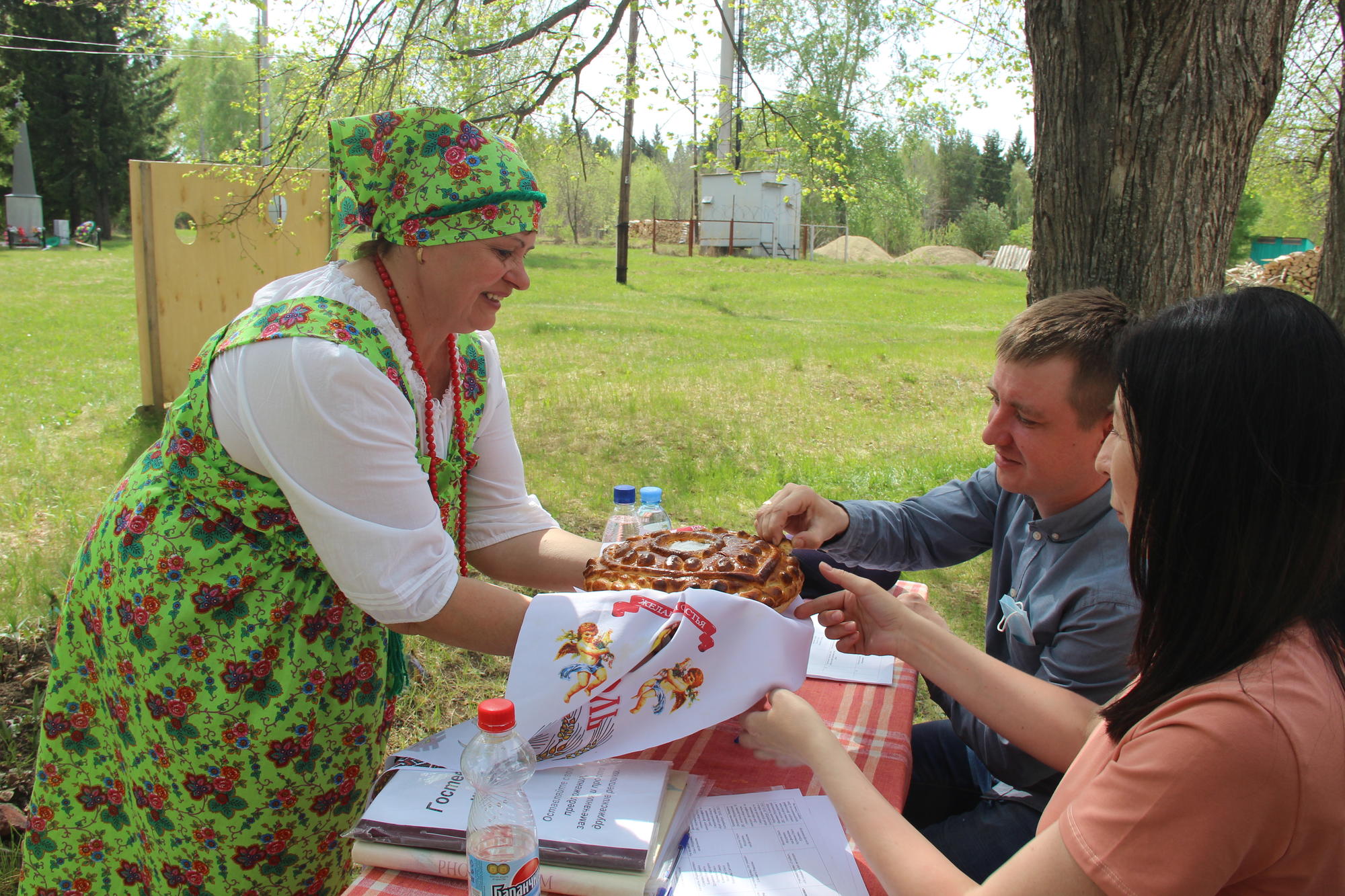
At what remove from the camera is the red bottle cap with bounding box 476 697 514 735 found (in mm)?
1229

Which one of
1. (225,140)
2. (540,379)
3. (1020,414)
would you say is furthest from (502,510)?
(225,140)

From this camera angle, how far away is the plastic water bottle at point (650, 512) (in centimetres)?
262

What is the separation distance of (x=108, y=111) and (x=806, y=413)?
116 ft

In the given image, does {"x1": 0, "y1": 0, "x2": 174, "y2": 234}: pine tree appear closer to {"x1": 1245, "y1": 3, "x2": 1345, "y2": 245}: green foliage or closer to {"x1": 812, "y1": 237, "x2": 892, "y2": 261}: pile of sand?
{"x1": 812, "y1": 237, "x2": 892, "y2": 261}: pile of sand

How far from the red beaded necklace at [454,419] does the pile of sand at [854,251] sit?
120 feet

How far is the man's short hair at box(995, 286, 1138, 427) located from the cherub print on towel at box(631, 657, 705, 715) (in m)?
1.00

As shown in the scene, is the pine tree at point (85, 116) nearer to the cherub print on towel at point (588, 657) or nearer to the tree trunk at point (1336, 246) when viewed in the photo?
the tree trunk at point (1336, 246)

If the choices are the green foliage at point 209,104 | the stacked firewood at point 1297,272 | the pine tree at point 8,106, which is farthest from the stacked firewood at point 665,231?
the stacked firewood at point 1297,272

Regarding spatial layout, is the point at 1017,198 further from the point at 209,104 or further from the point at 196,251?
the point at 196,251

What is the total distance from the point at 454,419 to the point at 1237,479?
1582 millimetres

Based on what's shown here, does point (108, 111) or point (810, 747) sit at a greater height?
point (108, 111)

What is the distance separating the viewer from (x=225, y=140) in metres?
47.0

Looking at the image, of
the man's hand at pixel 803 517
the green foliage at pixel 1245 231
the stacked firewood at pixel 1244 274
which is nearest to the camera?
the man's hand at pixel 803 517

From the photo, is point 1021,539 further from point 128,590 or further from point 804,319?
point 804,319
